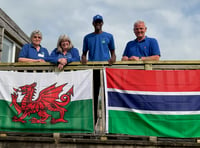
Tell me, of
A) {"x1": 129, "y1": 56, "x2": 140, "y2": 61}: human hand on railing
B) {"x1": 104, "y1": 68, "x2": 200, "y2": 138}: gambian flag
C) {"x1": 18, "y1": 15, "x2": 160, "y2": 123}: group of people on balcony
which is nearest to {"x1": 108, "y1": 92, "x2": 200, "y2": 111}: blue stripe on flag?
{"x1": 104, "y1": 68, "x2": 200, "y2": 138}: gambian flag

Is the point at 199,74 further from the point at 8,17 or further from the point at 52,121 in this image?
the point at 8,17

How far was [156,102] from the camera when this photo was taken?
12.8 ft

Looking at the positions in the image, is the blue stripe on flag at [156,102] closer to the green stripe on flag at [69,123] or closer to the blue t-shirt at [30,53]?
the green stripe on flag at [69,123]

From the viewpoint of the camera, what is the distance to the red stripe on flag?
3.92 meters

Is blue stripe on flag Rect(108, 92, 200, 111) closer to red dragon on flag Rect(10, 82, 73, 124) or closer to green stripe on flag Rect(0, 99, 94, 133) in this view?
green stripe on flag Rect(0, 99, 94, 133)

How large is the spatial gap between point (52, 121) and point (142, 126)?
1568 mm

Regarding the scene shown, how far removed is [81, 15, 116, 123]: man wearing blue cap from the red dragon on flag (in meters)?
0.56

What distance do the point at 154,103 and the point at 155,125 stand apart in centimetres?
37

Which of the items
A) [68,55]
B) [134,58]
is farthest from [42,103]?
[134,58]

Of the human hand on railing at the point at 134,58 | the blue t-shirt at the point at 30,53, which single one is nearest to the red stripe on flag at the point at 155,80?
the human hand on railing at the point at 134,58

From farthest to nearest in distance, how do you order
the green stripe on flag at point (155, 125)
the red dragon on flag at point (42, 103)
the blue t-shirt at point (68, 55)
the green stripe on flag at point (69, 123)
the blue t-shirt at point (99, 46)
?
1. the blue t-shirt at point (99, 46)
2. the blue t-shirt at point (68, 55)
3. the red dragon on flag at point (42, 103)
4. the green stripe on flag at point (69, 123)
5. the green stripe on flag at point (155, 125)

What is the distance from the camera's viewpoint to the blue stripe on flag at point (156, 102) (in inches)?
152

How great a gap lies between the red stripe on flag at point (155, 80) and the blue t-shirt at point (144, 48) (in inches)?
20.9

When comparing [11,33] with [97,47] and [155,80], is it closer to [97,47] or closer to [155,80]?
[97,47]
